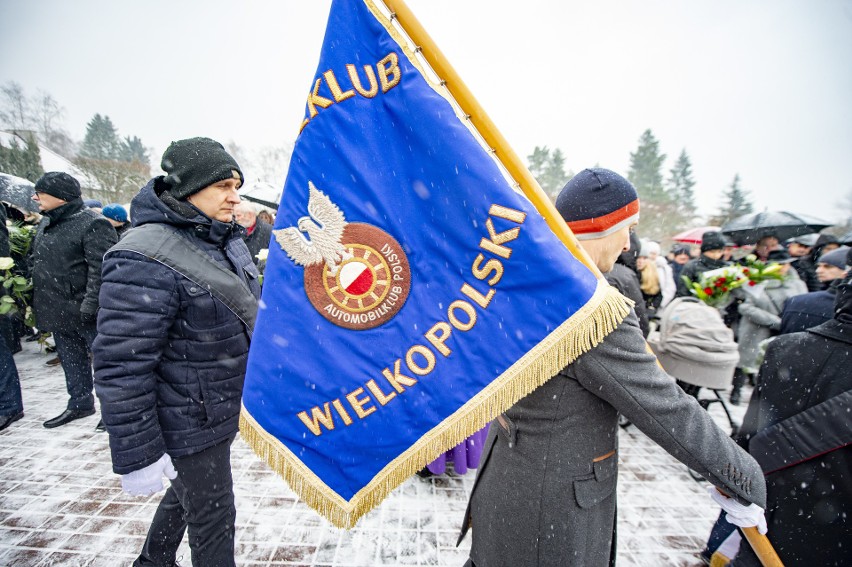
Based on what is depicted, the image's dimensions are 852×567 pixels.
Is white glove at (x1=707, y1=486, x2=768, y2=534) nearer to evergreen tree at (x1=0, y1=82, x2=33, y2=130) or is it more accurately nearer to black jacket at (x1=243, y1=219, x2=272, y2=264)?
black jacket at (x1=243, y1=219, x2=272, y2=264)

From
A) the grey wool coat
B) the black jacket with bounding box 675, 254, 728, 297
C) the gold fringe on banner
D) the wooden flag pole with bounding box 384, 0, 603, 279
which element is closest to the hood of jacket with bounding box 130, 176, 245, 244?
the gold fringe on banner

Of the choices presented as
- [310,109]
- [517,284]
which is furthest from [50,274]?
[517,284]

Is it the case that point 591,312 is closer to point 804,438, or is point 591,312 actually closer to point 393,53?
point 393,53

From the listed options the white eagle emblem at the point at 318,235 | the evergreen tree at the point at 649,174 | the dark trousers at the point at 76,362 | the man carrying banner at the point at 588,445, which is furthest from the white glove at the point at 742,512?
the evergreen tree at the point at 649,174

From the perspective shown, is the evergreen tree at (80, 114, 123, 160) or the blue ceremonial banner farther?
the evergreen tree at (80, 114, 123, 160)

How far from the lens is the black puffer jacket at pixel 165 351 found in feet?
5.38

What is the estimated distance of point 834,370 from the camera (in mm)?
1737

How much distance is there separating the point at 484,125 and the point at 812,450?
2067 mm

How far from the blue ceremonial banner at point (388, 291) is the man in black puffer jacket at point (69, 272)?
3.67 metres

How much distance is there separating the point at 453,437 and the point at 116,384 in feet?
4.85

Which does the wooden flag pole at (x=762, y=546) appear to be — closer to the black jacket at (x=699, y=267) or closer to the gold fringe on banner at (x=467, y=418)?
the gold fringe on banner at (x=467, y=418)

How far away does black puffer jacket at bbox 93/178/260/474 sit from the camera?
1.64m

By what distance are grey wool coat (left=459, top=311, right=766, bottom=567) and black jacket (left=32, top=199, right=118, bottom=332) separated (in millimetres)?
4260

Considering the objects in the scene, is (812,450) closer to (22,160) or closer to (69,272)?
(69,272)
